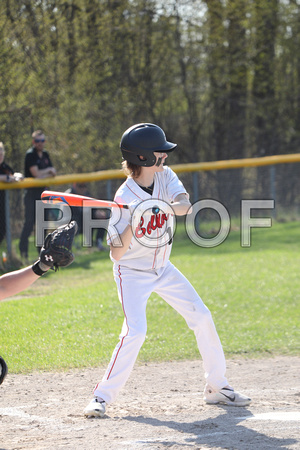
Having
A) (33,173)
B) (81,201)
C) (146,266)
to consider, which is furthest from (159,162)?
(33,173)

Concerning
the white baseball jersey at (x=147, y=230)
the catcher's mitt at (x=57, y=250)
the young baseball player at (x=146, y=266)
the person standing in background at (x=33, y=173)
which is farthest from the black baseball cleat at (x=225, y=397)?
the person standing in background at (x=33, y=173)

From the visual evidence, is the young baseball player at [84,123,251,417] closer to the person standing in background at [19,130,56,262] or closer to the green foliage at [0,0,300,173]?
the person standing in background at [19,130,56,262]

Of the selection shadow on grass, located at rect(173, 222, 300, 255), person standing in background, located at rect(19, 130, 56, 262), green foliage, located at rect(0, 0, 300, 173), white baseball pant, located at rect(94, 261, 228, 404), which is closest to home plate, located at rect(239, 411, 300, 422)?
white baseball pant, located at rect(94, 261, 228, 404)

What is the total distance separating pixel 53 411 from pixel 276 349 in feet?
8.08

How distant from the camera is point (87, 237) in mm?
10914

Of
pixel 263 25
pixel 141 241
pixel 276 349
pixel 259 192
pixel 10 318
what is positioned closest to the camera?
pixel 141 241

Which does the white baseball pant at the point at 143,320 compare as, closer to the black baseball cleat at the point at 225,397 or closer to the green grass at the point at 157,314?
the black baseball cleat at the point at 225,397

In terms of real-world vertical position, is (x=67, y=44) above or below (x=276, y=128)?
above

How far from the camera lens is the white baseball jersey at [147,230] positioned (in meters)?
4.09

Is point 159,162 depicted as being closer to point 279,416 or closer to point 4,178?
point 279,416

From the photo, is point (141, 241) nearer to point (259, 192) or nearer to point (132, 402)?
point (132, 402)

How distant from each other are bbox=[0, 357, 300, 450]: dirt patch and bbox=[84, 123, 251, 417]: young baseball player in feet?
0.65

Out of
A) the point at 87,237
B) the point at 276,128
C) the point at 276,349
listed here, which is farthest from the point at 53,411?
the point at 276,128

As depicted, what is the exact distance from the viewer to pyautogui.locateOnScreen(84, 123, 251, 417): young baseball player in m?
4.04
